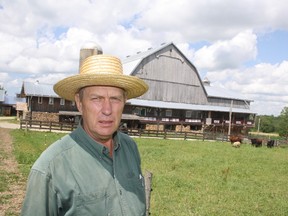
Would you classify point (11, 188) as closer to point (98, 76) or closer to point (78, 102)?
point (78, 102)

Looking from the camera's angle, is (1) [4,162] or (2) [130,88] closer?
(2) [130,88]

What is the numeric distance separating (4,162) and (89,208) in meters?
12.0

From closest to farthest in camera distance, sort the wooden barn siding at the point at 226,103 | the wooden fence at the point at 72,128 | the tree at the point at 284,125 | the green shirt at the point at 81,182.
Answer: the green shirt at the point at 81,182 < the wooden fence at the point at 72,128 < the wooden barn siding at the point at 226,103 < the tree at the point at 284,125

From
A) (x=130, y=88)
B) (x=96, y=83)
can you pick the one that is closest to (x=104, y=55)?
(x=96, y=83)

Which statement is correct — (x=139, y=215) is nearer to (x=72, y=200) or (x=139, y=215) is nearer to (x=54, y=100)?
(x=72, y=200)

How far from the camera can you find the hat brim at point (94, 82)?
274 centimetres

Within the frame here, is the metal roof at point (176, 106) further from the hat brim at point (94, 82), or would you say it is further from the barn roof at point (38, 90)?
the hat brim at point (94, 82)

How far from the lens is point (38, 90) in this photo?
3734 cm

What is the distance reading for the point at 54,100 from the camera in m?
37.8

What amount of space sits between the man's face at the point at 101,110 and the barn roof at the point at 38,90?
35.2 m

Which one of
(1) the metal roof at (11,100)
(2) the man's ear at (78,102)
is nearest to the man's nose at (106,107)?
(2) the man's ear at (78,102)

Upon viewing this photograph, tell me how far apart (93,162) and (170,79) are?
44.2m

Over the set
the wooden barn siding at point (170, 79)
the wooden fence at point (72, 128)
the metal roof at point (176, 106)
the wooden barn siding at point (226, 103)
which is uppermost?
the wooden barn siding at point (170, 79)

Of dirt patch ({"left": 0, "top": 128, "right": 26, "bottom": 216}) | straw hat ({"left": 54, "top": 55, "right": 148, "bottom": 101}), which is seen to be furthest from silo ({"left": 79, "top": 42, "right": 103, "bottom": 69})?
dirt patch ({"left": 0, "top": 128, "right": 26, "bottom": 216})
